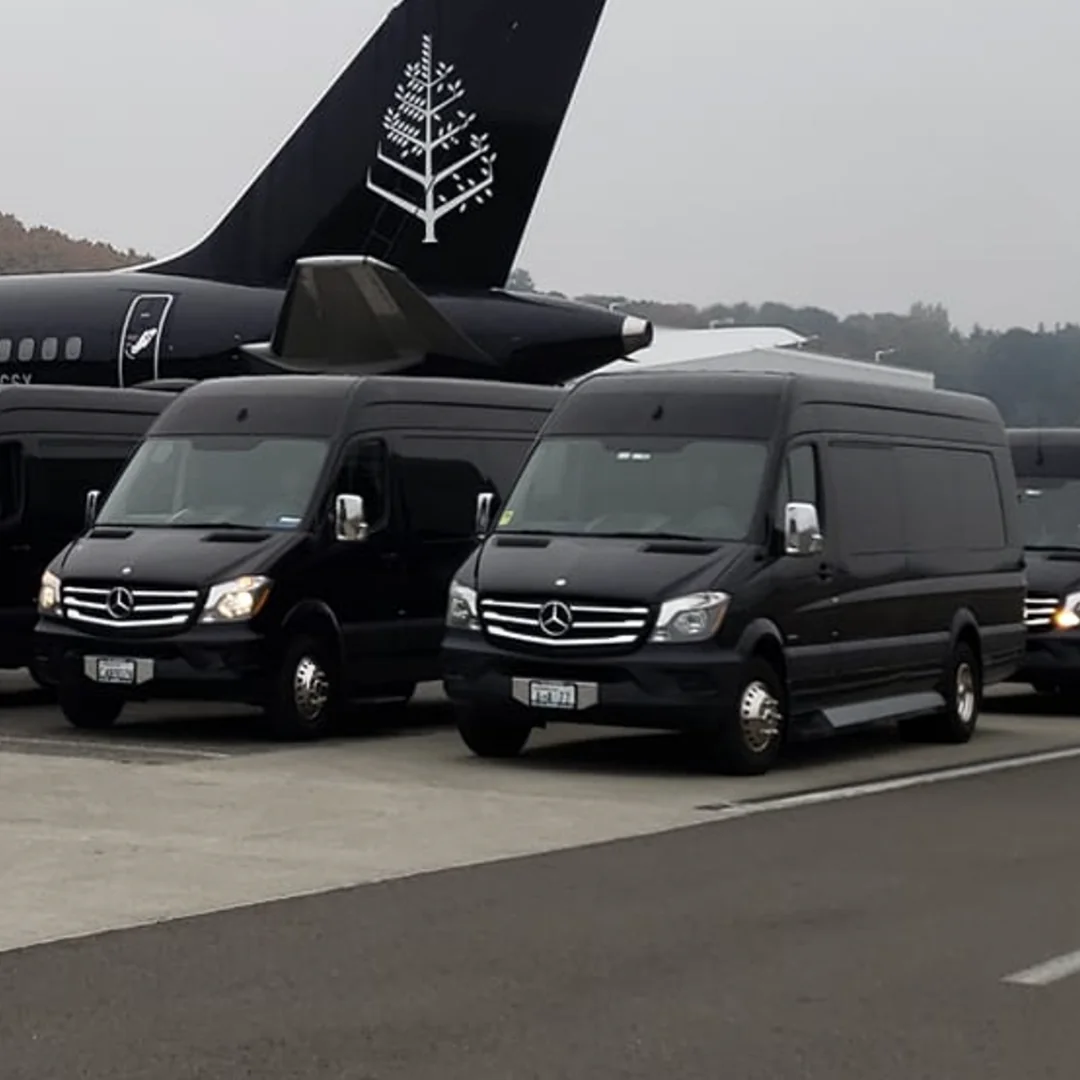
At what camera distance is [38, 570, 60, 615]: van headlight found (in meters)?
16.0

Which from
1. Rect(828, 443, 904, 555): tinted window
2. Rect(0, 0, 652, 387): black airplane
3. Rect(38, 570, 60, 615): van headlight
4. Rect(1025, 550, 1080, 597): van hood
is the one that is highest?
Rect(0, 0, 652, 387): black airplane

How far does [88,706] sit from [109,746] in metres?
1.01

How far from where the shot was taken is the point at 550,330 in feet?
94.3

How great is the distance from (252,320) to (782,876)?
830 inches

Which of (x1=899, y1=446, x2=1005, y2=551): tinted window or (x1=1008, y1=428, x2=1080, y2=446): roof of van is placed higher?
(x1=1008, y1=428, x2=1080, y2=446): roof of van

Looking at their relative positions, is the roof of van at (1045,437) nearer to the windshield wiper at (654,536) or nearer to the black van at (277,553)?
the black van at (277,553)

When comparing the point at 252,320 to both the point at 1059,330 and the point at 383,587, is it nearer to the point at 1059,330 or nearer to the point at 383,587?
the point at 383,587

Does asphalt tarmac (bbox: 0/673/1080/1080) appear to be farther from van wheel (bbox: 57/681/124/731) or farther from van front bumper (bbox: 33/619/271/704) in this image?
van wheel (bbox: 57/681/124/731)

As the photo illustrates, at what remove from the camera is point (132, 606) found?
1561cm

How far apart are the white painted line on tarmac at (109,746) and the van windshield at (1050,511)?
29.1ft

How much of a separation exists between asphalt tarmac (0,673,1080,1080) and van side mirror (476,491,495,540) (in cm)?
243

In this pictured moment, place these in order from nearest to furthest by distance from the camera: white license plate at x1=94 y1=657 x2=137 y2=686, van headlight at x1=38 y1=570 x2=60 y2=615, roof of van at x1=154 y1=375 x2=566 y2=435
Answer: white license plate at x1=94 y1=657 x2=137 y2=686 < van headlight at x1=38 y1=570 x2=60 y2=615 < roof of van at x1=154 y1=375 x2=566 y2=435

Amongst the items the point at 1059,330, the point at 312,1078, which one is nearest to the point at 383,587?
the point at 312,1078

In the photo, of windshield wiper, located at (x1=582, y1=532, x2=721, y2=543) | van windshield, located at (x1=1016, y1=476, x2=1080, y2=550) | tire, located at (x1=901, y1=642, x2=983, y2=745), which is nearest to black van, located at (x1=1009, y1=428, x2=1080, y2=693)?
van windshield, located at (x1=1016, y1=476, x2=1080, y2=550)
